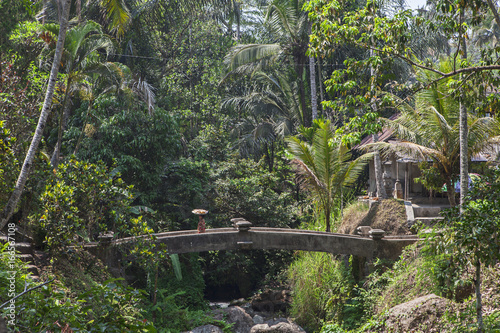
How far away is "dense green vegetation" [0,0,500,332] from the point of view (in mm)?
7793

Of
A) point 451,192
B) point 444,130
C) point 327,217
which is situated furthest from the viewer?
point 327,217

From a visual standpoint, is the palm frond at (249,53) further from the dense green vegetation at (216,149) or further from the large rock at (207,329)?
the large rock at (207,329)

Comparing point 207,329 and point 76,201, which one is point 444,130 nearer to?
point 207,329

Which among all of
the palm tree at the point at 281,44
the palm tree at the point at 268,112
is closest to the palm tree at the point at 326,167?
the palm tree at the point at 281,44

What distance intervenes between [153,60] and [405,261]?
50.1 feet

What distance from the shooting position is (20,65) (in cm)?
1316

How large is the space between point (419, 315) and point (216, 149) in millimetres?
12612

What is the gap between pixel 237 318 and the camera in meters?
14.3

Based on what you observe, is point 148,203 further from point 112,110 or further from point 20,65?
point 20,65

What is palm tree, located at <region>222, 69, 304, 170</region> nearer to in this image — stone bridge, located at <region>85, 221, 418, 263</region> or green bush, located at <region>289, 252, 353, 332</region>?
green bush, located at <region>289, 252, 353, 332</region>

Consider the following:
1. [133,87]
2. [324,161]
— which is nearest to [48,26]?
[133,87]

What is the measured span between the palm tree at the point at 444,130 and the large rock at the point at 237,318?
7262 millimetres

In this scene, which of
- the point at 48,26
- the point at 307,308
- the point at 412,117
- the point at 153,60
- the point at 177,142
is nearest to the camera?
the point at 48,26

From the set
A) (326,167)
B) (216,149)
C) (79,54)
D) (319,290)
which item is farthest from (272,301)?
(79,54)
